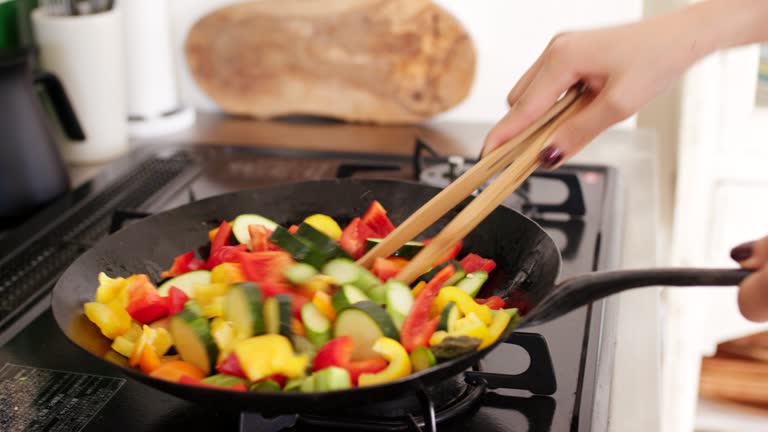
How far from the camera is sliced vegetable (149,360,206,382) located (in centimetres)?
70

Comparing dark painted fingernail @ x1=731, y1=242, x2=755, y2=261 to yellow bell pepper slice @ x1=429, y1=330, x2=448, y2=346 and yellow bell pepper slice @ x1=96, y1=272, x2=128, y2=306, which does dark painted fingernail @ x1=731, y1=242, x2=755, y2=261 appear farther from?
yellow bell pepper slice @ x1=96, y1=272, x2=128, y2=306

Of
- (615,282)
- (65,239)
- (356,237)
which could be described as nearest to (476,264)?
(356,237)

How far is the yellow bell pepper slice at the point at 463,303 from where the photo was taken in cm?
77

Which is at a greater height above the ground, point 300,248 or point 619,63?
point 619,63

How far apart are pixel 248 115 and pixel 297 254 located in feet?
2.87

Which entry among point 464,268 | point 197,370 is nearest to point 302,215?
point 464,268

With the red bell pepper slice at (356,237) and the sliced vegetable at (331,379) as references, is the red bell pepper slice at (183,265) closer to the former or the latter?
the red bell pepper slice at (356,237)

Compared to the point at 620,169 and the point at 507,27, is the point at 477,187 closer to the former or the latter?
the point at 620,169

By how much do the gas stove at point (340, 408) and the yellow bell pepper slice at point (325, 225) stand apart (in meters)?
0.22

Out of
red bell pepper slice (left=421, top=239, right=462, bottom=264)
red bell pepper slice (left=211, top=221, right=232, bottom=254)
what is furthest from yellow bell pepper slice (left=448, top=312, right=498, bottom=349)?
red bell pepper slice (left=211, top=221, right=232, bottom=254)

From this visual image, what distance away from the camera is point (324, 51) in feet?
5.25

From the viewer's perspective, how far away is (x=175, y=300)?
→ 80 cm

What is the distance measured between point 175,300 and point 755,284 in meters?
0.50

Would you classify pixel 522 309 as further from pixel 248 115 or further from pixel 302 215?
pixel 248 115
